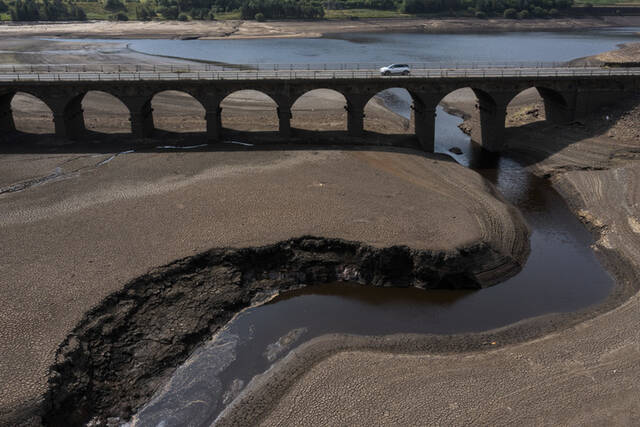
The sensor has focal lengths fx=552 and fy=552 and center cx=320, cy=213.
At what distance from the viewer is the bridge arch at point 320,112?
211 ft

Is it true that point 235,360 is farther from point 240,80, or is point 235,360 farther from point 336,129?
point 336,129

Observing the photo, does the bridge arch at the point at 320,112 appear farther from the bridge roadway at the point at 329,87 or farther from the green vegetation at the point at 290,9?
the green vegetation at the point at 290,9

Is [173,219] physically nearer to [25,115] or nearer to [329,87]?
[329,87]

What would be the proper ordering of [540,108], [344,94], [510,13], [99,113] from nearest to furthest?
1. [344,94]
2. [540,108]
3. [99,113]
4. [510,13]

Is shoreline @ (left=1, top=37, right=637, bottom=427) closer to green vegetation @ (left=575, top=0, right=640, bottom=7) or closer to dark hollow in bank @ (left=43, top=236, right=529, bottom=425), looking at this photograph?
dark hollow in bank @ (left=43, top=236, right=529, bottom=425)

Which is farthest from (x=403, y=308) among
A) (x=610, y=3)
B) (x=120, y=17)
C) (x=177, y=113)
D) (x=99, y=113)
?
(x=610, y=3)

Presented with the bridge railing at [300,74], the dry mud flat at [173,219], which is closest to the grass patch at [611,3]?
the bridge railing at [300,74]

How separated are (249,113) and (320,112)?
9183 millimetres

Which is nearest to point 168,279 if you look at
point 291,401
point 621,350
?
point 291,401

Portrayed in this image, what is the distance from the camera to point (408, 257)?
35.8 metres

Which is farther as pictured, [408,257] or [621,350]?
[408,257]

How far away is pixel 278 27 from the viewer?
168 meters

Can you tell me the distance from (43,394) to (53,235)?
15167 mm

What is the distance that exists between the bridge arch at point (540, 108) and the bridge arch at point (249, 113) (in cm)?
2809
